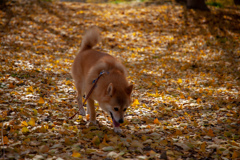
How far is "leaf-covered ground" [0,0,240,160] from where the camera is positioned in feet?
12.9

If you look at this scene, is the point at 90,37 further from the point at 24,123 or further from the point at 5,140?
the point at 5,140

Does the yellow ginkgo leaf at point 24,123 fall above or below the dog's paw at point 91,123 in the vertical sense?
above

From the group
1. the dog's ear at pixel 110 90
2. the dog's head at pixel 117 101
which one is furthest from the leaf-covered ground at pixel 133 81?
the dog's ear at pixel 110 90

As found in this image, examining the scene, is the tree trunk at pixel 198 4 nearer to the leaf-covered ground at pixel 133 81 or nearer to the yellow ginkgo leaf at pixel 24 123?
the leaf-covered ground at pixel 133 81

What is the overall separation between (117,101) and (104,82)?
50 centimetres

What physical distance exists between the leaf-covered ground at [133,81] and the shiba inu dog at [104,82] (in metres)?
0.50

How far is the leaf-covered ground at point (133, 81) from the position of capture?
12.9 feet

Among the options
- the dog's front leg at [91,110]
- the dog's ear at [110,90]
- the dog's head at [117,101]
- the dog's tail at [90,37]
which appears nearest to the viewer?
the dog's ear at [110,90]

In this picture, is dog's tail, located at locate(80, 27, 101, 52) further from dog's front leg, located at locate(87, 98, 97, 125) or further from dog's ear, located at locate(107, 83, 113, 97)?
dog's ear, located at locate(107, 83, 113, 97)

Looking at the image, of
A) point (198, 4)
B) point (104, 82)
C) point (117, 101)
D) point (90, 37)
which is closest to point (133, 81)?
point (90, 37)

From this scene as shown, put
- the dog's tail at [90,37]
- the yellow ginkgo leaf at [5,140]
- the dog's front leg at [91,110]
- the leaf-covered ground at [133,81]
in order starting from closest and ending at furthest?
the yellow ginkgo leaf at [5,140], the leaf-covered ground at [133,81], the dog's front leg at [91,110], the dog's tail at [90,37]

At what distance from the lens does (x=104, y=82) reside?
14.4ft

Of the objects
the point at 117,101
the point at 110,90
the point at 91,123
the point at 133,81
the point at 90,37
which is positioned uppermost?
the point at 90,37

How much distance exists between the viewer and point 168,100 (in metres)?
6.50
